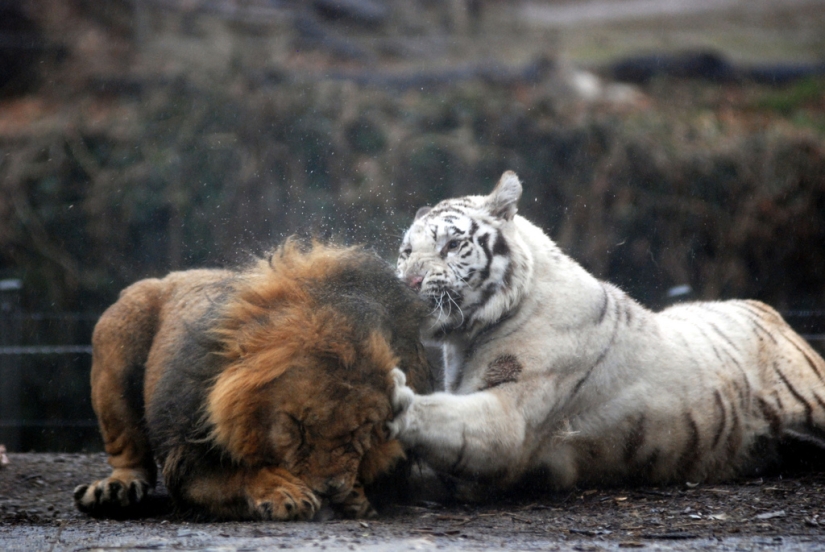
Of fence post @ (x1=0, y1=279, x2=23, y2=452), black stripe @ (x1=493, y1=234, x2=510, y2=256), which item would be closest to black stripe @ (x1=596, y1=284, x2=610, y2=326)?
black stripe @ (x1=493, y1=234, x2=510, y2=256)

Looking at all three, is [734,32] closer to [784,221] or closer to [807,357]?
[784,221]

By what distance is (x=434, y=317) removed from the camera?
181 inches

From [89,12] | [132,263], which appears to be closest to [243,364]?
[132,263]

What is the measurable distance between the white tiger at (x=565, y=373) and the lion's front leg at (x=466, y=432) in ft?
0.03

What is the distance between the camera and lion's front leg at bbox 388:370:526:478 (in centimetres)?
409

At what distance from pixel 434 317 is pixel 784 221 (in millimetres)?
7074

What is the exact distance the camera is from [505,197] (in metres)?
5.03

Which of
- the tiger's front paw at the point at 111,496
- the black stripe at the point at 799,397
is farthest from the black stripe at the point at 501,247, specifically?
the tiger's front paw at the point at 111,496

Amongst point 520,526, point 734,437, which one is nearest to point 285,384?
point 520,526

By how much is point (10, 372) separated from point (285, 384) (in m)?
5.28

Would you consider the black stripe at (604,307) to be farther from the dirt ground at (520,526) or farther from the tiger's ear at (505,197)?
the dirt ground at (520,526)

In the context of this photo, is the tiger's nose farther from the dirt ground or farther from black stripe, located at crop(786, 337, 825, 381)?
black stripe, located at crop(786, 337, 825, 381)

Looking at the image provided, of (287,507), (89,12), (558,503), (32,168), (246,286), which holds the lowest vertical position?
(558,503)

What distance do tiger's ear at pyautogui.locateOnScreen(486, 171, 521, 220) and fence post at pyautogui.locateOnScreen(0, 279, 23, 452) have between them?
4.82 metres
